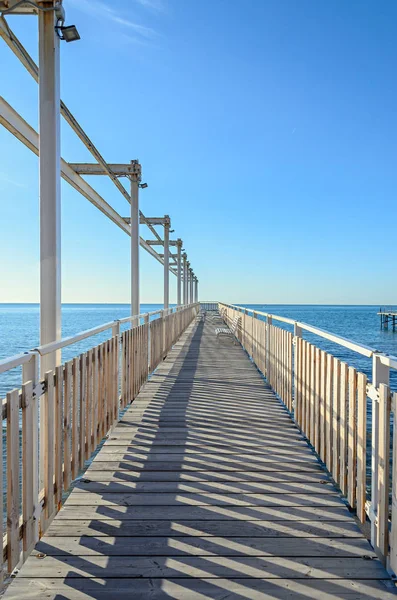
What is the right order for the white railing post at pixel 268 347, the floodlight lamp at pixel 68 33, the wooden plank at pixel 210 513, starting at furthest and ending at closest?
the white railing post at pixel 268 347 → the floodlight lamp at pixel 68 33 → the wooden plank at pixel 210 513

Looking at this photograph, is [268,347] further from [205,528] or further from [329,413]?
[205,528]

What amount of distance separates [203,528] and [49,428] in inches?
37.7

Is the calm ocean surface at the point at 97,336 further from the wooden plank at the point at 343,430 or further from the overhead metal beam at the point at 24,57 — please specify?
the wooden plank at the point at 343,430

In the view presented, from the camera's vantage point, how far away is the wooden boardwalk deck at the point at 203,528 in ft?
5.16

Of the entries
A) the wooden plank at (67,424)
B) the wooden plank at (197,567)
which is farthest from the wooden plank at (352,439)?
the wooden plank at (67,424)

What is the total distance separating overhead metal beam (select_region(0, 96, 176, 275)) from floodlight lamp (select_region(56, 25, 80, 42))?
64 cm

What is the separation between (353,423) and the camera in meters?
2.11

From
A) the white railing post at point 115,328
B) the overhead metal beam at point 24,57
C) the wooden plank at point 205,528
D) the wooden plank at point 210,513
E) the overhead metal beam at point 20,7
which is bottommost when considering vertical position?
the wooden plank at point 210,513

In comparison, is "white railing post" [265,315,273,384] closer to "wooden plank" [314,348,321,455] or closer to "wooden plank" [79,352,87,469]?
"wooden plank" [314,348,321,455]

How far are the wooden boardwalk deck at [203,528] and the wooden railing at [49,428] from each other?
158mm

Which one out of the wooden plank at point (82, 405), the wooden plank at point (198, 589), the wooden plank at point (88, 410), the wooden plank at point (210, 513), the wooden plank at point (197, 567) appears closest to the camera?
the wooden plank at point (198, 589)

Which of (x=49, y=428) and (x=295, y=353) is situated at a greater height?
(x=295, y=353)

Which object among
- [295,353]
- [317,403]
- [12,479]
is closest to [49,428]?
[12,479]

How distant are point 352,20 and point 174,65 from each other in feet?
16.8
